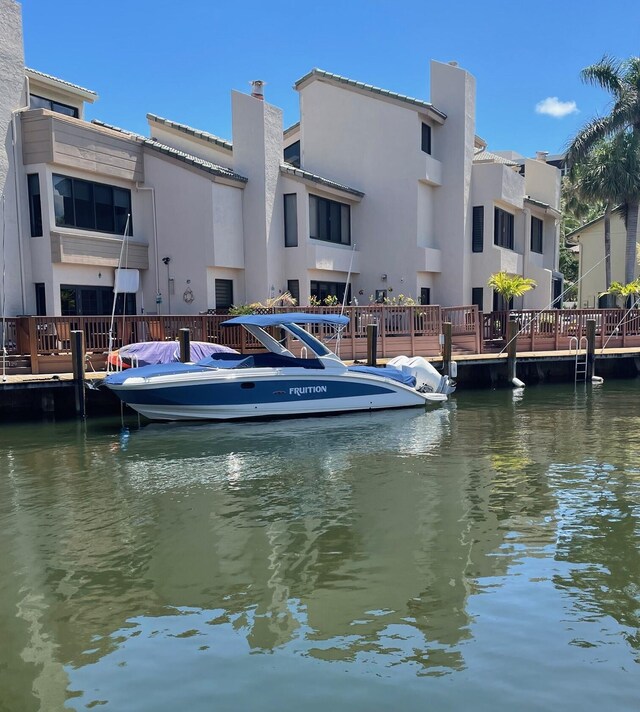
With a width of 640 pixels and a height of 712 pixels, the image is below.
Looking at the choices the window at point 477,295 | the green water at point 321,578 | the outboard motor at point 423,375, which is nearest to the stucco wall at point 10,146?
the green water at point 321,578

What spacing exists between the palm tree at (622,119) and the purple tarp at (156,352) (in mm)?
25948

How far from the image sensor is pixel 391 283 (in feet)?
91.7

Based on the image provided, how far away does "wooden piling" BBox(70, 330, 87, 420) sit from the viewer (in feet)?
52.4

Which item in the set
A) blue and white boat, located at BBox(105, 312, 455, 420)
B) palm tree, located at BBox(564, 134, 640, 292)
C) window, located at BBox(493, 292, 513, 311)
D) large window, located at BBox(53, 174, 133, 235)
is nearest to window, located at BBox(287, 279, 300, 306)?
large window, located at BBox(53, 174, 133, 235)

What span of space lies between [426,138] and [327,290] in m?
8.26

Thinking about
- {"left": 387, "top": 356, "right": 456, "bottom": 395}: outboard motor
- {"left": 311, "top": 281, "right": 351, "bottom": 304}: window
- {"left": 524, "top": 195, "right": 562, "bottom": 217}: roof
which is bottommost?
{"left": 387, "top": 356, "right": 456, "bottom": 395}: outboard motor

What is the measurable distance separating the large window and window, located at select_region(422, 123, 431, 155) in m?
13.0

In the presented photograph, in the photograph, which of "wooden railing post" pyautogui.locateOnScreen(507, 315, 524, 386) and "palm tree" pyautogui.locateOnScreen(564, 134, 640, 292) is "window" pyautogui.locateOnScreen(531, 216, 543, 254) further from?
"wooden railing post" pyautogui.locateOnScreen(507, 315, 524, 386)

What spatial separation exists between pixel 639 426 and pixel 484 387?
7.42m

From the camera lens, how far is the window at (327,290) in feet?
85.1

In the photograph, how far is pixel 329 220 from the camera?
88.2 ft

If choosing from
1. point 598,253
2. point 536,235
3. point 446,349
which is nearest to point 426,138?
point 536,235

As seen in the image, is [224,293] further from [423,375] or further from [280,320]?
[423,375]

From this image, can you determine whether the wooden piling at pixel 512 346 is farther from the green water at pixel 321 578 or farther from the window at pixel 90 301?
the window at pixel 90 301
